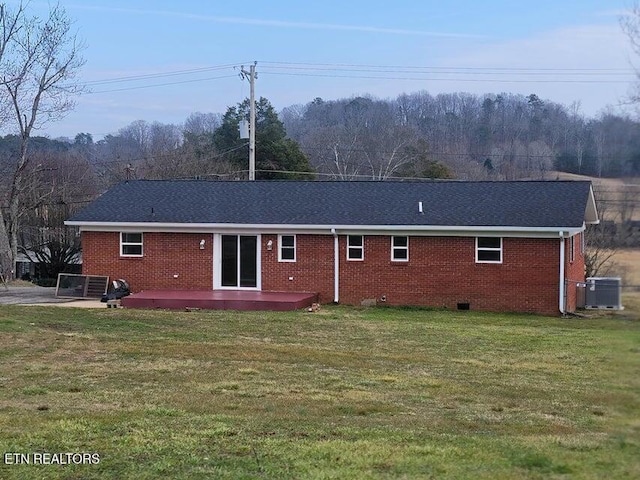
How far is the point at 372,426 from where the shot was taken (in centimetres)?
754

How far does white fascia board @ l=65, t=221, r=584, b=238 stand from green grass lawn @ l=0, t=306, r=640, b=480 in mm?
5359

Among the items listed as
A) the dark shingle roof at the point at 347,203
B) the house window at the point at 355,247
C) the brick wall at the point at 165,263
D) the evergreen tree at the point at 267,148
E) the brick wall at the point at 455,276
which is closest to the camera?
the brick wall at the point at 455,276

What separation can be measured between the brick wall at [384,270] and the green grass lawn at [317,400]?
206 inches

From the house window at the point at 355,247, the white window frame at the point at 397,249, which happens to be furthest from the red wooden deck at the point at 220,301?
the white window frame at the point at 397,249

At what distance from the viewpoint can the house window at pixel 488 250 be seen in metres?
23.5

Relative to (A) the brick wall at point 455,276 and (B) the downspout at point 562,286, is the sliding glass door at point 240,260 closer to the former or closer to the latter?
(A) the brick wall at point 455,276

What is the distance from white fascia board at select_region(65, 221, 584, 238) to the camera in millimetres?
22984

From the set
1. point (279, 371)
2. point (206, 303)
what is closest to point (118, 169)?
point (206, 303)

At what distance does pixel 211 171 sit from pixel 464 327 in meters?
35.4

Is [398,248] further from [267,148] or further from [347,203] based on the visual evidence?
[267,148]

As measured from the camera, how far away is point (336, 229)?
24.2 meters

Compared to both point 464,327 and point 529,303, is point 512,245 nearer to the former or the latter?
point 529,303

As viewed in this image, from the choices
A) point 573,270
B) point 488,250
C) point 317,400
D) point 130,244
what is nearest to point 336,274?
point 488,250

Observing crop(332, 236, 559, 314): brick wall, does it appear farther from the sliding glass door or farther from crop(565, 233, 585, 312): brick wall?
the sliding glass door
